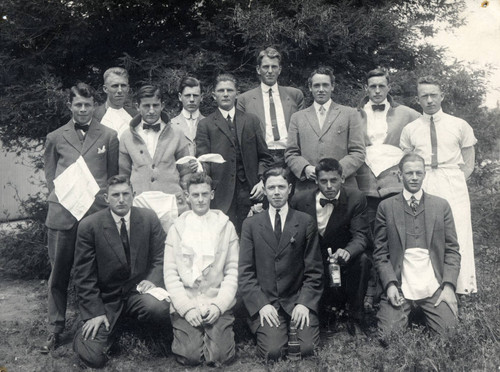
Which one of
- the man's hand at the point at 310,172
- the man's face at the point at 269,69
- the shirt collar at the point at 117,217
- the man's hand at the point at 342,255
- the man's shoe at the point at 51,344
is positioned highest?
the man's face at the point at 269,69

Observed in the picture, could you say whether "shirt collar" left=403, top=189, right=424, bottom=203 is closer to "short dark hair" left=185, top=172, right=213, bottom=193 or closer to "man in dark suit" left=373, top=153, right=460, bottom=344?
"man in dark suit" left=373, top=153, right=460, bottom=344

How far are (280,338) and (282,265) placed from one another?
57 cm

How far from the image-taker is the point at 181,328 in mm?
3926

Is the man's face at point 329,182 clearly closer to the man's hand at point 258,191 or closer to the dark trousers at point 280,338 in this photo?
the man's hand at point 258,191

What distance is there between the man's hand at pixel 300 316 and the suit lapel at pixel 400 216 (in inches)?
38.6

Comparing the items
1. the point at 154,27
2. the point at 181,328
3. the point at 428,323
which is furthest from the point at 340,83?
the point at 181,328

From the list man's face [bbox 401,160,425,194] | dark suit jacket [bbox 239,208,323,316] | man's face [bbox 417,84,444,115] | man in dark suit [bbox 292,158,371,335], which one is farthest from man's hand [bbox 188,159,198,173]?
man's face [bbox 417,84,444,115]

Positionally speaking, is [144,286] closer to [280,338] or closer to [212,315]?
[212,315]

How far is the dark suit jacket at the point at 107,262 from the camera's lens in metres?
3.97

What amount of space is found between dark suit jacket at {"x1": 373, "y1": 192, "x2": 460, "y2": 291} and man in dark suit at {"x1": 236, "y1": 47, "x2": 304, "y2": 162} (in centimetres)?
136

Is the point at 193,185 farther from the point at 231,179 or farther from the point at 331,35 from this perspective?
the point at 331,35

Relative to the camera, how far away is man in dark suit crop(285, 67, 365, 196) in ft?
15.3

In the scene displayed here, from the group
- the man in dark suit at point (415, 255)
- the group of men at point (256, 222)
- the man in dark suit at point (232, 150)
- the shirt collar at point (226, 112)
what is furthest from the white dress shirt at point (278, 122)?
the man in dark suit at point (415, 255)

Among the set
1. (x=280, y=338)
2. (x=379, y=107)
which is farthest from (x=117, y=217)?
(x=379, y=107)
